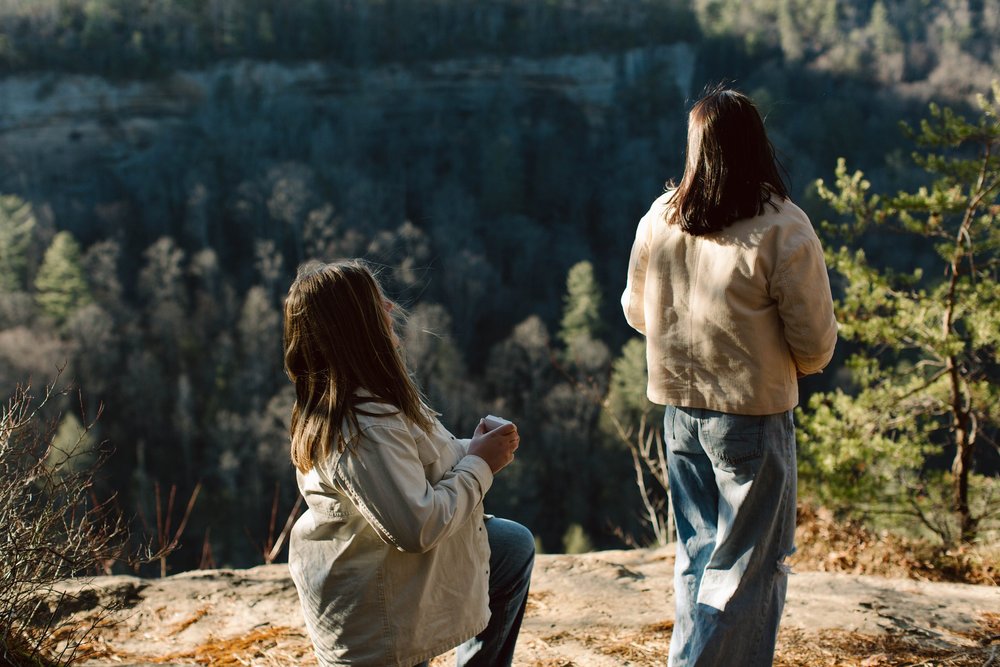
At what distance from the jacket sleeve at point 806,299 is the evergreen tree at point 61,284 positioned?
25397mm

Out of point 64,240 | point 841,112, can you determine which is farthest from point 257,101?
point 841,112

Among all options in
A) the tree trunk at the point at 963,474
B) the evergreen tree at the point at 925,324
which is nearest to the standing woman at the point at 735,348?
the evergreen tree at the point at 925,324

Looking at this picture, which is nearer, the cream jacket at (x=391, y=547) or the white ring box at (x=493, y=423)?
the cream jacket at (x=391, y=547)

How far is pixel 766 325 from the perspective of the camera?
1465 mm

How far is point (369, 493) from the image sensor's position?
120 centimetres

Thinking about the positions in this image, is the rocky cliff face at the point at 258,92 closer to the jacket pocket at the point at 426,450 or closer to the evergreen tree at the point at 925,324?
the evergreen tree at the point at 925,324

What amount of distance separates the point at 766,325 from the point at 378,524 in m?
0.74

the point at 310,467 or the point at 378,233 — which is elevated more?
the point at 310,467

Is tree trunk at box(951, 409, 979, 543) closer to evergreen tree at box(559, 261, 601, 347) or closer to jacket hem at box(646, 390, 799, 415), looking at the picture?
→ jacket hem at box(646, 390, 799, 415)

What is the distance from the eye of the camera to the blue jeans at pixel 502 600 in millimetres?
1482

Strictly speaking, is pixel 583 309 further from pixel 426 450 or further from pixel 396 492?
pixel 396 492

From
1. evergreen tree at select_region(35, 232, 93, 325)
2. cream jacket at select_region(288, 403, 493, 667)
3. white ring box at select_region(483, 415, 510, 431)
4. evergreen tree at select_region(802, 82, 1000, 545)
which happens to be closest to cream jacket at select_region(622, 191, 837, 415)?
white ring box at select_region(483, 415, 510, 431)

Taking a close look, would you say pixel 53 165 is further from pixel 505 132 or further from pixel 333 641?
pixel 333 641

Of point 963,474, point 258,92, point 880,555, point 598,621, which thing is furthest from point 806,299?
point 258,92
